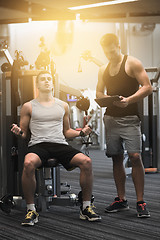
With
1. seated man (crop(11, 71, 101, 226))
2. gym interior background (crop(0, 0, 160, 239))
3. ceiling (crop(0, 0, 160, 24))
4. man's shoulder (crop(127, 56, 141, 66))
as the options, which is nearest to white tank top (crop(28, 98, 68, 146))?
seated man (crop(11, 71, 101, 226))

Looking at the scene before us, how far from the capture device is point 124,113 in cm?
244

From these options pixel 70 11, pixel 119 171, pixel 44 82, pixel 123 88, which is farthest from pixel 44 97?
pixel 70 11

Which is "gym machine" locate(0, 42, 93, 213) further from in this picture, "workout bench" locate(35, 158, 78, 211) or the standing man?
the standing man

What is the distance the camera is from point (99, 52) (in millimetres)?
11117

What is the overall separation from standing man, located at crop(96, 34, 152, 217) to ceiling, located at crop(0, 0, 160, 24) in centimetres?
473

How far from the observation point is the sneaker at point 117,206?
8.26ft

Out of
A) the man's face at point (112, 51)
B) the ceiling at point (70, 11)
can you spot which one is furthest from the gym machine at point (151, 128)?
the ceiling at point (70, 11)

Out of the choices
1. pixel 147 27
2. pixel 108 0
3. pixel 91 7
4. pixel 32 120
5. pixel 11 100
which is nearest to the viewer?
pixel 32 120

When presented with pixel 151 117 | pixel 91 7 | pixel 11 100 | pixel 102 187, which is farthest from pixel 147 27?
pixel 11 100

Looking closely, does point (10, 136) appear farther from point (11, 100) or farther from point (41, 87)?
point (41, 87)

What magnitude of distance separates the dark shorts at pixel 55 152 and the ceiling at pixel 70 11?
5.13 m

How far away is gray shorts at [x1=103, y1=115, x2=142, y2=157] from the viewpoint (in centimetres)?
240

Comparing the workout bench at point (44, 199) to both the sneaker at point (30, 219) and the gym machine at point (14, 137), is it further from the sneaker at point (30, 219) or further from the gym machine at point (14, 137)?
the sneaker at point (30, 219)

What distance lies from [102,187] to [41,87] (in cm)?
167
